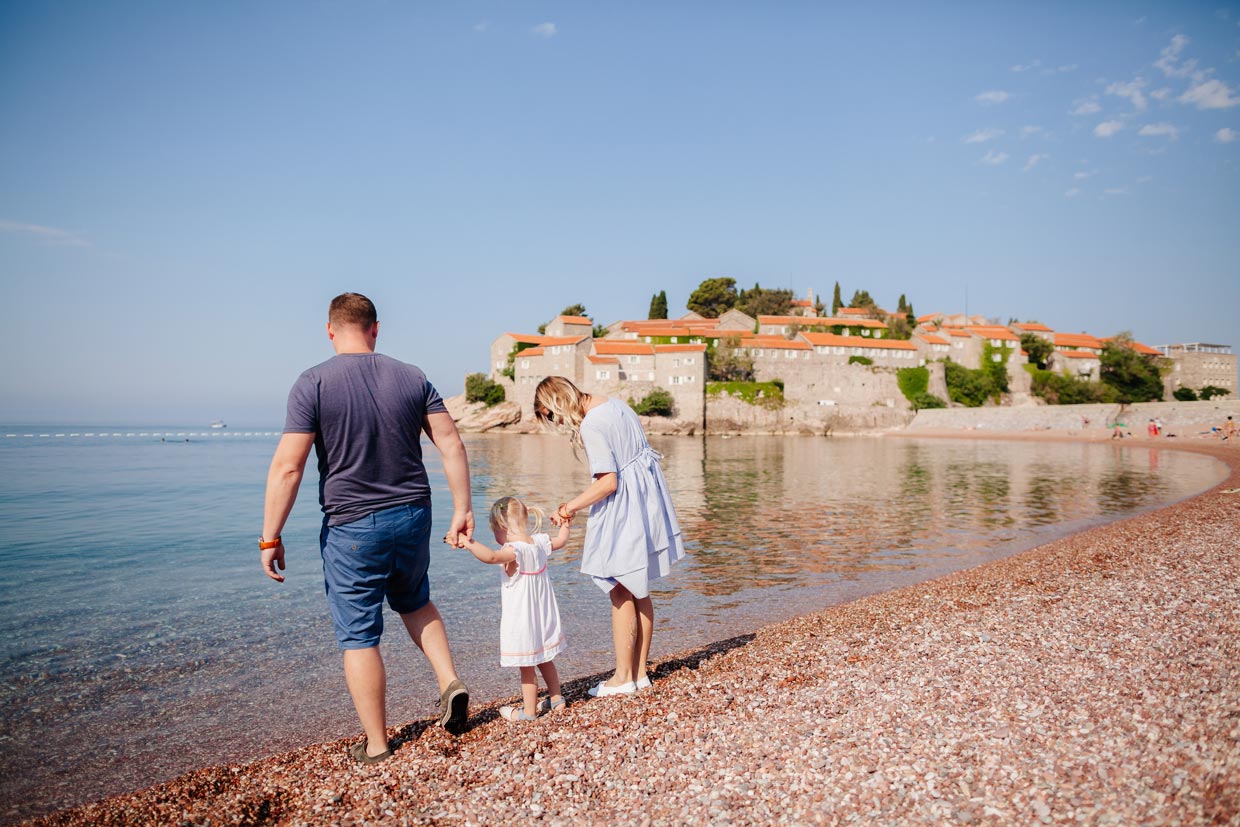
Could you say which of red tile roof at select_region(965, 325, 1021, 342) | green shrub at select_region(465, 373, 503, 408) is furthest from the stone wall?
green shrub at select_region(465, 373, 503, 408)

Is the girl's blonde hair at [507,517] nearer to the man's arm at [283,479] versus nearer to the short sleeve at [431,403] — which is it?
the short sleeve at [431,403]

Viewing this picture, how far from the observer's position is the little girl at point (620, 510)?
14.4ft

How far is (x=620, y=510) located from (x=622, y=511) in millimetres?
15

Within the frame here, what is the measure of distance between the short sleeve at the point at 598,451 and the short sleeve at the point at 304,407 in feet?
5.09

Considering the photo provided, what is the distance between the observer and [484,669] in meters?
6.50

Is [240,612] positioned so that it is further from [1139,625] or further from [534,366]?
[534,366]

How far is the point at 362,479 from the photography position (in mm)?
3689

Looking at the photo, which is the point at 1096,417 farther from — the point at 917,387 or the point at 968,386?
the point at 917,387

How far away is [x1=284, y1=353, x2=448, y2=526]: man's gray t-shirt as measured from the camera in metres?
3.67

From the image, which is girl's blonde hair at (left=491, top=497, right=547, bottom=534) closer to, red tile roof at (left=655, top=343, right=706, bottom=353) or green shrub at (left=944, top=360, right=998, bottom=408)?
red tile roof at (left=655, top=343, right=706, bottom=353)

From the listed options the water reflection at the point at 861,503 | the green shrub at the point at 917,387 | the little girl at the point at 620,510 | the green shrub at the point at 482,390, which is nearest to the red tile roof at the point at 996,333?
the green shrub at the point at 917,387

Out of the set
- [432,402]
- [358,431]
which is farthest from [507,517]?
[358,431]

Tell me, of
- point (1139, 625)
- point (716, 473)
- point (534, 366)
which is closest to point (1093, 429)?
point (716, 473)

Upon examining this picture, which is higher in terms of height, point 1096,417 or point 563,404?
point 563,404
